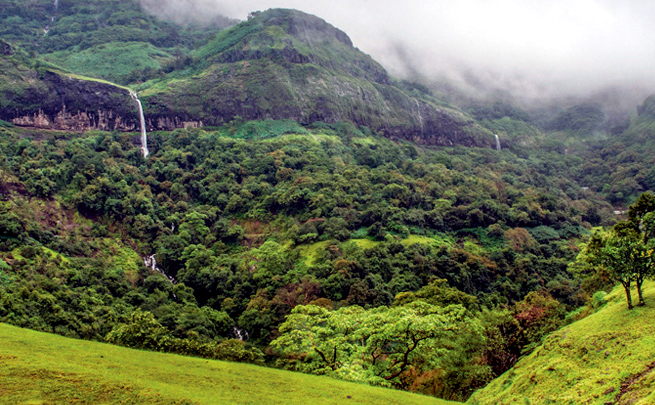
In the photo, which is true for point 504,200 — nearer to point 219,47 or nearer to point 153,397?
point 153,397

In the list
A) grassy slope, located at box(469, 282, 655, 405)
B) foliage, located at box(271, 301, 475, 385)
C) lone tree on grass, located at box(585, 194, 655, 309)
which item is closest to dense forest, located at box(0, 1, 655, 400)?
foliage, located at box(271, 301, 475, 385)

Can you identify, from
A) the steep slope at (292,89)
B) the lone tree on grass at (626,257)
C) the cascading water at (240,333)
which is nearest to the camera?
the lone tree on grass at (626,257)

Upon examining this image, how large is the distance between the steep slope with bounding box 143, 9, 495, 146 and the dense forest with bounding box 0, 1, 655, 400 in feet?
3.05

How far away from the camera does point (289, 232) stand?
53.8 meters

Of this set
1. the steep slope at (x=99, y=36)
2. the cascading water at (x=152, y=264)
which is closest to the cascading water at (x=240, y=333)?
the cascading water at (x=152, y=264)

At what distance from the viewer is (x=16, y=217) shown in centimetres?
3972

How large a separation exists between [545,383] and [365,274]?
29.0 m

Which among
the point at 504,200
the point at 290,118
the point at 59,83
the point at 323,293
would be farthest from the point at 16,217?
the point at 504,200

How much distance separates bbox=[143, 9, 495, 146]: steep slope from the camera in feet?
299

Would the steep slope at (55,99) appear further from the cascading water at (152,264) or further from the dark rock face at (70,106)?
the cascading water at (152,264)

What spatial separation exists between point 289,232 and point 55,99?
174ft

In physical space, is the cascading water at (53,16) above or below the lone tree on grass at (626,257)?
above

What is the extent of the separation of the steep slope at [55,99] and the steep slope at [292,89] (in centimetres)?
670

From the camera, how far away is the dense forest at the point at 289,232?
68.0ft
